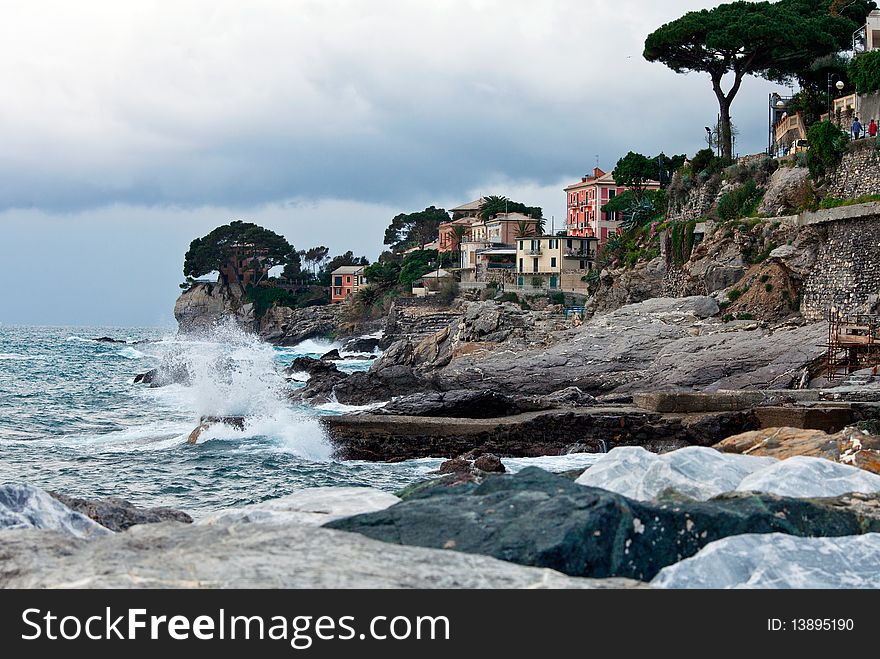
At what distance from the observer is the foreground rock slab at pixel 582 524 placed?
5.43 metres

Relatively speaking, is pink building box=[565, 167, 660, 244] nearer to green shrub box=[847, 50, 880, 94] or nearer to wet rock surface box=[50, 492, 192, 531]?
green shrub box=[847, 50, 880, 94]

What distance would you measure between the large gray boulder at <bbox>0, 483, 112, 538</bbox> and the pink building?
7427 centimetres

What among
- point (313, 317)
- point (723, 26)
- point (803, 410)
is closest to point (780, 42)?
point (723, 26)

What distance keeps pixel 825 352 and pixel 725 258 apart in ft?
43.7

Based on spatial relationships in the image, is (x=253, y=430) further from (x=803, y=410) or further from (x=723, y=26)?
(x=723, y=26)

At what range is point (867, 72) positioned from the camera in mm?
36406

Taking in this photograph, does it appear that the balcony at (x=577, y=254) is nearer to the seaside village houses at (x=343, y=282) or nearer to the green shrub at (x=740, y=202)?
the green shrub at (x=740, y=202)

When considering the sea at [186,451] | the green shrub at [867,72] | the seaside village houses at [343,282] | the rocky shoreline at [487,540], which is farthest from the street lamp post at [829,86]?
the seaside village houses at [343,282]

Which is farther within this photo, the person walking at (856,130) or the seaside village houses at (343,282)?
the seaside village houses at (343,282)

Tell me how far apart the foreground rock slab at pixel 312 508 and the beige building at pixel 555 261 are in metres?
65.6

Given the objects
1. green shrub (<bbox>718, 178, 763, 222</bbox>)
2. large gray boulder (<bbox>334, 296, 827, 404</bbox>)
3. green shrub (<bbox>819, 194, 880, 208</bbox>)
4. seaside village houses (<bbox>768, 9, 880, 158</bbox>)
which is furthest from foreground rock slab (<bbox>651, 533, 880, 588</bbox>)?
green shrub (<bbox>718, 178, 763, 222</bbox>)

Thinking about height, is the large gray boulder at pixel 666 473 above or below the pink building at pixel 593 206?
below

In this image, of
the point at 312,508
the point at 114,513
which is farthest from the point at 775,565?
the point at 114,513
